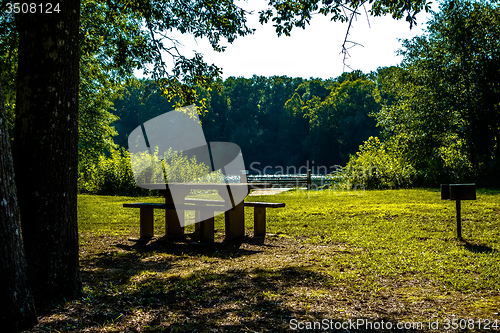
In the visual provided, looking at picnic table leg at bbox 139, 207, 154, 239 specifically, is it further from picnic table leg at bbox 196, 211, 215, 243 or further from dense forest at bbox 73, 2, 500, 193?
dense forest at bbox 73, 2, 500, 193

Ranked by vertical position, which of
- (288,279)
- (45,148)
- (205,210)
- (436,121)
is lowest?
(288,279)

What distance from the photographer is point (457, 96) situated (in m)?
21.1

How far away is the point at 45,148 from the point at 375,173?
57.3 feet

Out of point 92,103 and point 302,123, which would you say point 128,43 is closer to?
point 92,103

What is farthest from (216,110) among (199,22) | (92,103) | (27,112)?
(27,112)

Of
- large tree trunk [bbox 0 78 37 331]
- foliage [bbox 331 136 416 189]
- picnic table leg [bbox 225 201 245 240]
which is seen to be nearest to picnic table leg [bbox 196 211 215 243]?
picnic table leg [bbox 225 201 245 240]

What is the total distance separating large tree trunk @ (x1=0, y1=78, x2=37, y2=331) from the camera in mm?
2756

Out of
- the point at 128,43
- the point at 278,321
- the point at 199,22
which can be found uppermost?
the point at 199,22

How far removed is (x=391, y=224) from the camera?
8.55 meters

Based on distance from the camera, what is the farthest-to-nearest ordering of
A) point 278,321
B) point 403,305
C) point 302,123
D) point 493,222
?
point 302,123 < point 493,222 < point 403,305 < point 278,321

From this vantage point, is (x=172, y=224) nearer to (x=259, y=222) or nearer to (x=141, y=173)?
(x=259, y=222)

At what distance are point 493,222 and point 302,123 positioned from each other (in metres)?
66.4

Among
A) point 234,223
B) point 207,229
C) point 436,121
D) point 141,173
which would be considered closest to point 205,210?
point 207,229

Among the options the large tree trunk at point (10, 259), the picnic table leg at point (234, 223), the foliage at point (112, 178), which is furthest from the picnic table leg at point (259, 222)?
the foliage at point (112, 178)
